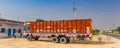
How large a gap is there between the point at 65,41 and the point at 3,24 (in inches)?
703

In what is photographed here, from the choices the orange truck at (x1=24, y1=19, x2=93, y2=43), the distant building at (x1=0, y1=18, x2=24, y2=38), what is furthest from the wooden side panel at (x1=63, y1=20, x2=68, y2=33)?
the distant building at (x1=0, y1=18, x2=24, y2=38)

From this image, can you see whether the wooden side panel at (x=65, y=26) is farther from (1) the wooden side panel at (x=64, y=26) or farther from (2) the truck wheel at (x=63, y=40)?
(2) the truck wheel at (x=63, y=40)

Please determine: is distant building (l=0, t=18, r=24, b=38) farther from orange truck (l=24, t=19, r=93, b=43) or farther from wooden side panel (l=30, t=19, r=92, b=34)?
wooden side panel (l=30, t=19, r=92, b=34)

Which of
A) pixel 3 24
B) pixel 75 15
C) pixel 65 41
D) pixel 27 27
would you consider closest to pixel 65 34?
pixel 65 41

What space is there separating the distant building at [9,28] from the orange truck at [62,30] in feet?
32.8

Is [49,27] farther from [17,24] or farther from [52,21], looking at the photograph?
[17,24]

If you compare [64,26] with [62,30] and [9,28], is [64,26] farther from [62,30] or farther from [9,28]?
[9,28]

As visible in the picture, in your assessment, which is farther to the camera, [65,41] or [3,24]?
[3,24]

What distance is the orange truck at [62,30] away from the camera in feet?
89.5

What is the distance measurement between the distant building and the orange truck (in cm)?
999

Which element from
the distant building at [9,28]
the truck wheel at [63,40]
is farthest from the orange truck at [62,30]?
the distant building at [9,28]

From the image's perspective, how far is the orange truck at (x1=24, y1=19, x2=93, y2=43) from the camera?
2727cm

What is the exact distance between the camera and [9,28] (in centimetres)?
4291

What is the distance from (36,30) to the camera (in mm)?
31891
